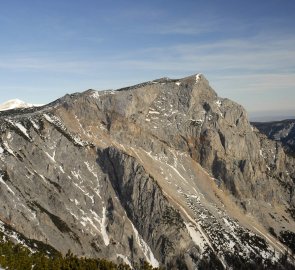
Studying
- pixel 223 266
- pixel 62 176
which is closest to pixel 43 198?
pixel 62 176

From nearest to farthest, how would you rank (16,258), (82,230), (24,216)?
(16,258)
(24,216)
(82,230)

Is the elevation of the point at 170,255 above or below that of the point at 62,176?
below

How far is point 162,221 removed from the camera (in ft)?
648

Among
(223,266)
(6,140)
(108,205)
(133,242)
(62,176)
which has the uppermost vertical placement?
(6,140)

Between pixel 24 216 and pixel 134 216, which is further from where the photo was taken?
pixel 134 216

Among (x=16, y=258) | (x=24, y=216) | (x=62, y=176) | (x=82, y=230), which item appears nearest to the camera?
(x=16, y=258)

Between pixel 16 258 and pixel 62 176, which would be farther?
pixel 62 176

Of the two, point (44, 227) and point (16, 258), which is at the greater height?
point (16, 258)

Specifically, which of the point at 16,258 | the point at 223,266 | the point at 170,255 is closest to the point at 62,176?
the point at 170,255

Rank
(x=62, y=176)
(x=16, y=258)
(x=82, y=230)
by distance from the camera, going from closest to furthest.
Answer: (x=16, y=258) → (x=82, y=230) → (x=62, y=176)

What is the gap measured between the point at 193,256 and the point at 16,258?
409 feet

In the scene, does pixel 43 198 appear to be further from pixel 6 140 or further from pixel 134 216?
pixel 134 216

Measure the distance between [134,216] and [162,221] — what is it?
12.8 metres

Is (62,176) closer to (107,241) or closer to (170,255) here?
(107,241)
